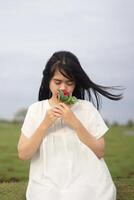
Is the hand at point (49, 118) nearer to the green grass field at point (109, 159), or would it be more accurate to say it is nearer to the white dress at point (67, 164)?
the white dress at point (67, 164)

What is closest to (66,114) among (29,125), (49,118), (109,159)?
(49,118)

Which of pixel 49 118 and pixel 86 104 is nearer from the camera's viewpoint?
pixel 49 118

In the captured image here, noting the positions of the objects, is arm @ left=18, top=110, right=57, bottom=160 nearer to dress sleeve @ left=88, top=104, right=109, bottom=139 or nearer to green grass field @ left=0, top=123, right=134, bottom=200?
dress sleeve @ left=88, top=104, right=109, bottom=139

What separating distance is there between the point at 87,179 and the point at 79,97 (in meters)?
0.36

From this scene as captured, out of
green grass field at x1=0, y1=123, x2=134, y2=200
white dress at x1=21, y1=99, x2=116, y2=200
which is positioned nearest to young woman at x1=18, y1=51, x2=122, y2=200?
white dress at x1=21, y1=99, x2=116, y2=200

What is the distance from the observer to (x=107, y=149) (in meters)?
3.15

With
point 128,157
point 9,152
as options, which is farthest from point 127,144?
point 9,152

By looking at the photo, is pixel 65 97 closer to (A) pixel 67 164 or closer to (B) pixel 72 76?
(B) pixel 72 76

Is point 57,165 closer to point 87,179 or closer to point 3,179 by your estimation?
point 87,179

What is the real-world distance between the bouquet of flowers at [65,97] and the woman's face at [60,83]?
0.7 inches

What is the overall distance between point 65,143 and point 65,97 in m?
0.17

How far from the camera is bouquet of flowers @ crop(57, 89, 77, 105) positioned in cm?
173

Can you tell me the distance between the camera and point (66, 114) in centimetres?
169

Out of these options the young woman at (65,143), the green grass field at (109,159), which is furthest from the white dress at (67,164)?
the green grass field at (109,159)
